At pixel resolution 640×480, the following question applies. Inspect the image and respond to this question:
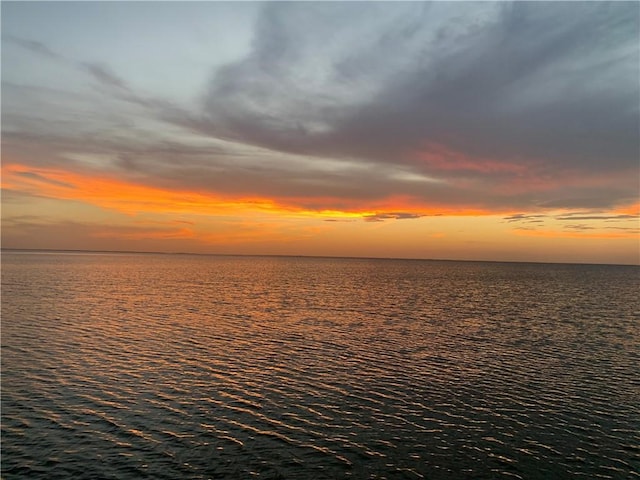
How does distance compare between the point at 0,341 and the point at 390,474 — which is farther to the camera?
the point at 0,341

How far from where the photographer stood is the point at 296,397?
34125 millimetres

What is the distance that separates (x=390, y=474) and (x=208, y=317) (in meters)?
53.5

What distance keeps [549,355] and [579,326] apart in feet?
84.5

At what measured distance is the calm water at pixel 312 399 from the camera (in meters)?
23.9

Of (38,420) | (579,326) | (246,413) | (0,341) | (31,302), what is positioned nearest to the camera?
(38,420)

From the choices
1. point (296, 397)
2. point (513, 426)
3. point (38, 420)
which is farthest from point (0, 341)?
point (513, 426)

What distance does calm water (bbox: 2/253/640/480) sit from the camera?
78.4ft

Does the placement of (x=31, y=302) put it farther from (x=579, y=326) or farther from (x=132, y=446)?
(x=579, y=326)

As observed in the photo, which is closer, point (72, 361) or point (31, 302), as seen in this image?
point (72, 361)

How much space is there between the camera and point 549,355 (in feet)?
162

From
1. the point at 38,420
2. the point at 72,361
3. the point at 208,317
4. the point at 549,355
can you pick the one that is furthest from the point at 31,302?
the point at 549,355

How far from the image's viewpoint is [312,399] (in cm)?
3366

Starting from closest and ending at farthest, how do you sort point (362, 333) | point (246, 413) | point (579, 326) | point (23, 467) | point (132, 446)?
1. point (23, 467)
2. point (132, 446)
3. point (246, 413)
4. point (362, 333)
5. point (579, 326)

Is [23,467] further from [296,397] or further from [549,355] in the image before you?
[549,355]
